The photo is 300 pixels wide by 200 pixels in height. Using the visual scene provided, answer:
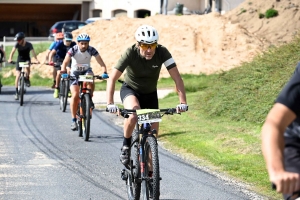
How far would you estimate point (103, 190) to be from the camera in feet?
31.0

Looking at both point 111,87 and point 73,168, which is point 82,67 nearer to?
point 73,168

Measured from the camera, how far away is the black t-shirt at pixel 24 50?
2195cm

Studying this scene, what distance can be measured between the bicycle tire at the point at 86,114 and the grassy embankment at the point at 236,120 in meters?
1.30

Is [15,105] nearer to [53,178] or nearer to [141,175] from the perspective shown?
[53,178]

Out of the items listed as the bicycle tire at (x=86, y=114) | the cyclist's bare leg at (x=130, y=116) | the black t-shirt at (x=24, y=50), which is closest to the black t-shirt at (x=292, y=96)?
the cyclist's bare leg at (x=130, y=116)

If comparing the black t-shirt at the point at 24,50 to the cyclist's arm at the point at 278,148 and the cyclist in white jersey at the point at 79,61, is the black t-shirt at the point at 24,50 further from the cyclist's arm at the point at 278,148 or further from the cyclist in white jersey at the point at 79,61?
the cyclist's arm at the point at 278,148

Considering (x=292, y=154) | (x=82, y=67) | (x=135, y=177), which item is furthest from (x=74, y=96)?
(x=292, y=154)

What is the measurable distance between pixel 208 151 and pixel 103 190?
11.1 feet

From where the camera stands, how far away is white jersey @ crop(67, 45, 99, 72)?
14961 millimetres

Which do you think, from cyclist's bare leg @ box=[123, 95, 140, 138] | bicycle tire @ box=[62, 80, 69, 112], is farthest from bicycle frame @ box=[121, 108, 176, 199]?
bicycle tire @ box=[62, 80, 69, 112]

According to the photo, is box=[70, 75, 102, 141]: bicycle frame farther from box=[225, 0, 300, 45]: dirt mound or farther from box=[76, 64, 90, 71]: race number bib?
box=[225, 0, 300, 45]: dirt mound

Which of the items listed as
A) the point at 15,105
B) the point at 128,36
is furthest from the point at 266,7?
the point at 15,105

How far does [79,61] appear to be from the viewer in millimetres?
15195

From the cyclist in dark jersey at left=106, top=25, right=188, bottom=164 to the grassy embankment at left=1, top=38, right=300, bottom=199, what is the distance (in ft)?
5.64
